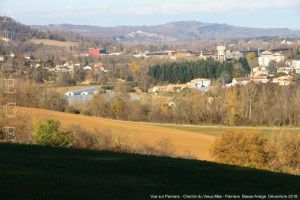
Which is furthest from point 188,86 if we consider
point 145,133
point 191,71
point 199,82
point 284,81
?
point 145,133

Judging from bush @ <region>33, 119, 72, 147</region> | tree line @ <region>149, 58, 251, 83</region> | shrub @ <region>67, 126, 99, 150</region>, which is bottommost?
tree line @ <region>149, 58, 251, 83</region>

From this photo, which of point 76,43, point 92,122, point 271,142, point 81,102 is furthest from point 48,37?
point 271,142

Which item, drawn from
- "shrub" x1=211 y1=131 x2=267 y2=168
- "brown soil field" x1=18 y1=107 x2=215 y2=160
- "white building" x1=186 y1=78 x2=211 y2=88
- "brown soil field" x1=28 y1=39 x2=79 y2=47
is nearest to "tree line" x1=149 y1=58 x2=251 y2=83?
"white building" x1=186 y1=78 x2=211 y2=88

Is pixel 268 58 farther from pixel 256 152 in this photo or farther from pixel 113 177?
pixel 113 177

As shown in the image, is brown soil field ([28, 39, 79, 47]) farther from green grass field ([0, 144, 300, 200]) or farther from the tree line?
green grass field ([0, 144, 300, 200])

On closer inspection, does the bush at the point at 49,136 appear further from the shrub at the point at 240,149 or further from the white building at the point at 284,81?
the white building at the point at 284,81

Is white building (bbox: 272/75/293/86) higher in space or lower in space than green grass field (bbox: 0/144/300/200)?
lower

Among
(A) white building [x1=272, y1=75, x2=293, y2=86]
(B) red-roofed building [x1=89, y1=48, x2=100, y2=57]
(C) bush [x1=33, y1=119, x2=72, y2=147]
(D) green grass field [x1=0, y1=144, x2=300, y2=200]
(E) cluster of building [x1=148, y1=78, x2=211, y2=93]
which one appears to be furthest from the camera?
(B) red-roofed building [x1=89, y1=48, x2=100, y2=57]

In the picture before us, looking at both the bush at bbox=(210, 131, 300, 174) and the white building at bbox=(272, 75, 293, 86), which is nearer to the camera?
the bush at bbox=(210, 131, 300, 174)

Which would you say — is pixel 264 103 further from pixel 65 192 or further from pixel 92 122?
pixel 65 192
